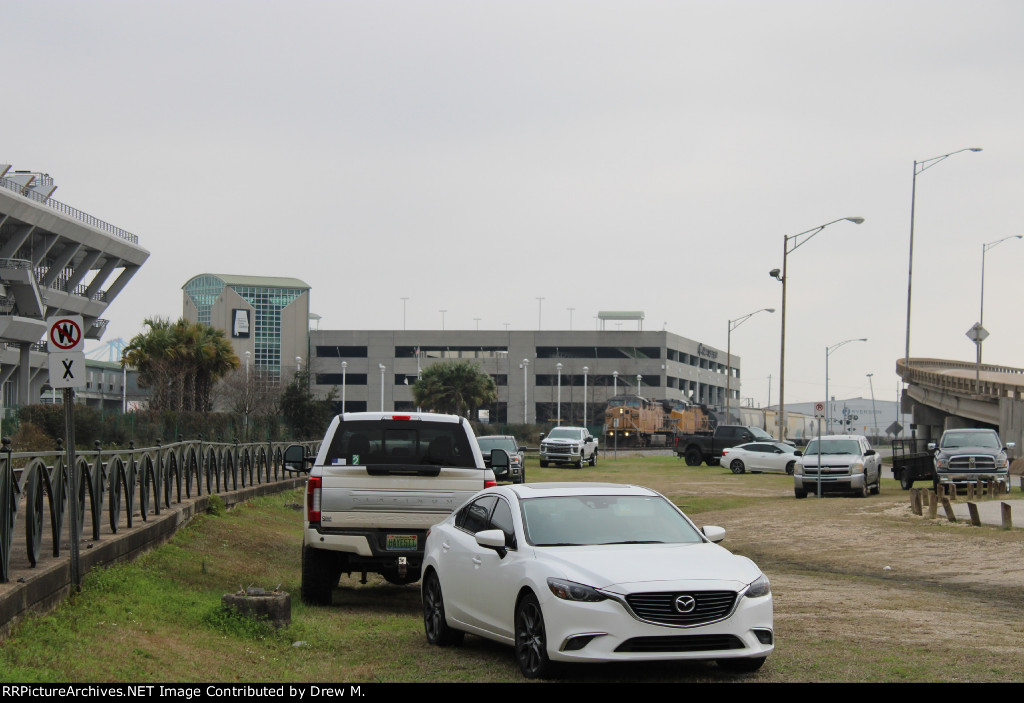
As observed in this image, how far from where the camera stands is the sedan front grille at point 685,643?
802 centimetres

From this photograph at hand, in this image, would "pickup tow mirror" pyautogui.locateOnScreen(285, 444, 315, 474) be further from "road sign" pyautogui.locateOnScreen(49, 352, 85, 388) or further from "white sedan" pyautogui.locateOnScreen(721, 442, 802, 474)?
"white sedan" pyautogui.locateOnScreen(721, 442, 802, 474)

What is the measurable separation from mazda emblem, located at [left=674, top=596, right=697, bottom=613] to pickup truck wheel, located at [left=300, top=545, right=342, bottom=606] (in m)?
5.45

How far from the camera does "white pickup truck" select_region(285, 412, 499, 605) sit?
1227 cm

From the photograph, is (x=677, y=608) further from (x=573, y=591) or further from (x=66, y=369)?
(x=66, y=369)

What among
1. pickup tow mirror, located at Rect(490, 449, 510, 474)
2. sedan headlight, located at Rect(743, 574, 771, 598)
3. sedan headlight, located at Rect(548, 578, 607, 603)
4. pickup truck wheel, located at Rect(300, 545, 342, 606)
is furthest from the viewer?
pickup tow mirror, located at Rect(490, 449, 510, 474)

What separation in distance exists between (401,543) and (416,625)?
2.81ft

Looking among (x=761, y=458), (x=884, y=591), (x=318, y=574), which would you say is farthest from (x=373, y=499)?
(x=761, y=458)

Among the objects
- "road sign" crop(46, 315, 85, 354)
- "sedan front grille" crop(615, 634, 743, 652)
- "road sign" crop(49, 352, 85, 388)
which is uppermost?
"road sign" crop(46, 315, 85, 354)

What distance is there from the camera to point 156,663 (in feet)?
29.6

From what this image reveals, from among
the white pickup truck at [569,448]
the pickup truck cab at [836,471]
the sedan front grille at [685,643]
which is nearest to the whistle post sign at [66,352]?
the sedan front grille at [685,643]

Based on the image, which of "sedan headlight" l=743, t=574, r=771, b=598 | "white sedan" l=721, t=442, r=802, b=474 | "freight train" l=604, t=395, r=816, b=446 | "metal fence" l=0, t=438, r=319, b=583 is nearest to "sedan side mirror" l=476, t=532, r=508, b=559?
"sedan headlight" l=743, t=574, r=771, b=598

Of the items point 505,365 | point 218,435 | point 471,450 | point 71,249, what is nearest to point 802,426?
point 505,365

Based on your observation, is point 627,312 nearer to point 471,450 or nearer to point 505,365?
point 505,365

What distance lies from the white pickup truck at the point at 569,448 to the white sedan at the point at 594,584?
4297 cm
